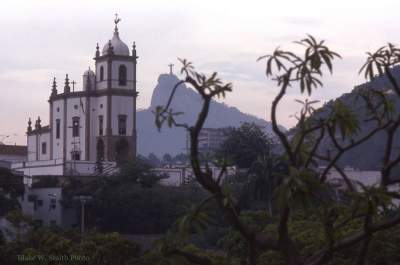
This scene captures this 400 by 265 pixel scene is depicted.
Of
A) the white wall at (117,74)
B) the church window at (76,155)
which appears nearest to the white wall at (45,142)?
the church window at (76,155)

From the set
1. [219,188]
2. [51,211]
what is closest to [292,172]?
[219,188]

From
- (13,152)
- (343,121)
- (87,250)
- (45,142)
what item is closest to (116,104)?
(45,142)

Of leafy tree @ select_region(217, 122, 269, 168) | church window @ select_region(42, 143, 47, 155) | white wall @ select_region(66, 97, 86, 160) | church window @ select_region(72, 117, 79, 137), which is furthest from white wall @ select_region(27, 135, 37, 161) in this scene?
leafy tree @ select_region(217, 122, 269, 168)

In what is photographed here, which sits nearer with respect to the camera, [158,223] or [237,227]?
[237,227]

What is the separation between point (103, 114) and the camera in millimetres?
55062

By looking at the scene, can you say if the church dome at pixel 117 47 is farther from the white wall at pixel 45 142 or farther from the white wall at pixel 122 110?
the white wall at pixel 45 142

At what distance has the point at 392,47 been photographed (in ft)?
18.2

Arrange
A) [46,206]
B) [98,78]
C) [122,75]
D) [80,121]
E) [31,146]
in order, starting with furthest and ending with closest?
1. [31,146]
2. [80,121]
3. [98,78]
4. [122,75]
5. [46,206]

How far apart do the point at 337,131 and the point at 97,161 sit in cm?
4558

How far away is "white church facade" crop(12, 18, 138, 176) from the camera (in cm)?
5434

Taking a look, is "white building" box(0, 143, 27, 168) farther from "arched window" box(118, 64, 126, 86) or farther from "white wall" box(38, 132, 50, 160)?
"arched window" box(118, 64, 126, 86)

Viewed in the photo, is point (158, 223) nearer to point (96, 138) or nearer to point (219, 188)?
point (96, 138)

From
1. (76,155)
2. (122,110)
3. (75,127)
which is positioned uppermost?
(122,110)

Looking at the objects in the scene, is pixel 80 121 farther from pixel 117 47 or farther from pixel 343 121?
pixel 343 121
